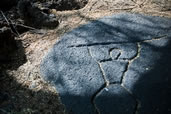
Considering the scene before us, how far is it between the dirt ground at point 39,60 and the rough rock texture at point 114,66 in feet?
0.36

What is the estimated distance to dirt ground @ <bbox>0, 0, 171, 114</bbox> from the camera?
2303mm

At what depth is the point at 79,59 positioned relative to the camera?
2646 millimetres

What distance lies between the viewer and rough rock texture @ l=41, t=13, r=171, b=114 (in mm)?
2195

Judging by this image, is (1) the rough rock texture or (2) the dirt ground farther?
(2) the dirt ground

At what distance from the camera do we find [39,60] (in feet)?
8.99

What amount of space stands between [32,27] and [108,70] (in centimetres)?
132

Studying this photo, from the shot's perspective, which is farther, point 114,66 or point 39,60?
point 39,60

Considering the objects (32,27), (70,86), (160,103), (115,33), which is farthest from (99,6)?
(160,103)

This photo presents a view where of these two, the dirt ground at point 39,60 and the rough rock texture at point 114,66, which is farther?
the dirt ground at point 39,60

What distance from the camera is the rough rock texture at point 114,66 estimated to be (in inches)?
86.4

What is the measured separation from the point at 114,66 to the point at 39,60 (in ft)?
2.85

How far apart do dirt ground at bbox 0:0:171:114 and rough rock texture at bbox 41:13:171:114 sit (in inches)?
→ 4.3

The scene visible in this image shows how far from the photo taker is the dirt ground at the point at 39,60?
90.7 inches

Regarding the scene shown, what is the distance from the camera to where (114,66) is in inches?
99.4
